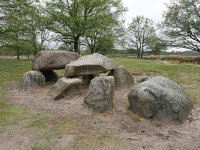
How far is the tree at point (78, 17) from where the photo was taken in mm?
28328

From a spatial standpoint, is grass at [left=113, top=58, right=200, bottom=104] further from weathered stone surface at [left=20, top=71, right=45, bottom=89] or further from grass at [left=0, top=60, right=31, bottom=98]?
grass at [left=0, top=60, right=31, bottom=98]

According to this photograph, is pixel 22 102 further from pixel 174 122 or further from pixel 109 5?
pixel 109 5

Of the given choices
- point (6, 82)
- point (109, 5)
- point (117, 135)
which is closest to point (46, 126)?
point (117, 135)

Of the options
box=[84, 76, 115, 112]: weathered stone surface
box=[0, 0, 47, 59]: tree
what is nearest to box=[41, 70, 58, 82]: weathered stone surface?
box=[84, 76, 115, 112]: weathered stone surface

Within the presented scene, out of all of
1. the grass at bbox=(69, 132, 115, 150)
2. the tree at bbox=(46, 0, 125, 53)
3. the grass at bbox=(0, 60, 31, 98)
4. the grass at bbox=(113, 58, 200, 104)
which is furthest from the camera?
the tree at bbox=(46, 0, 125, 53)

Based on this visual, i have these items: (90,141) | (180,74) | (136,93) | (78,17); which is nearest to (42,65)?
(136,93)

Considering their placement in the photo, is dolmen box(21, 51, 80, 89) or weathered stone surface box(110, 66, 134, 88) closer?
weathered stone surface box(110, 66, 134, 88)

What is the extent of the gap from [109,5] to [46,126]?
2437cm

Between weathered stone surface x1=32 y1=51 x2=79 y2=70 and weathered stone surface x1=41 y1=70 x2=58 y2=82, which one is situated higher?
weathered stone surface x1=32 y1=51 x2=79 y2=70

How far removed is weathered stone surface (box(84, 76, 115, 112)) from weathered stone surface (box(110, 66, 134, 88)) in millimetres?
2733

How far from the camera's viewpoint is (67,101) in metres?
10.8

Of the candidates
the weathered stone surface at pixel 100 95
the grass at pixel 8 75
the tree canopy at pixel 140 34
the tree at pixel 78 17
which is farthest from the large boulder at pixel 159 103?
the tree canopy at pixel 140 34

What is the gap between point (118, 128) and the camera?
8.55m

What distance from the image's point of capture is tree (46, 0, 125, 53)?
28.3m
